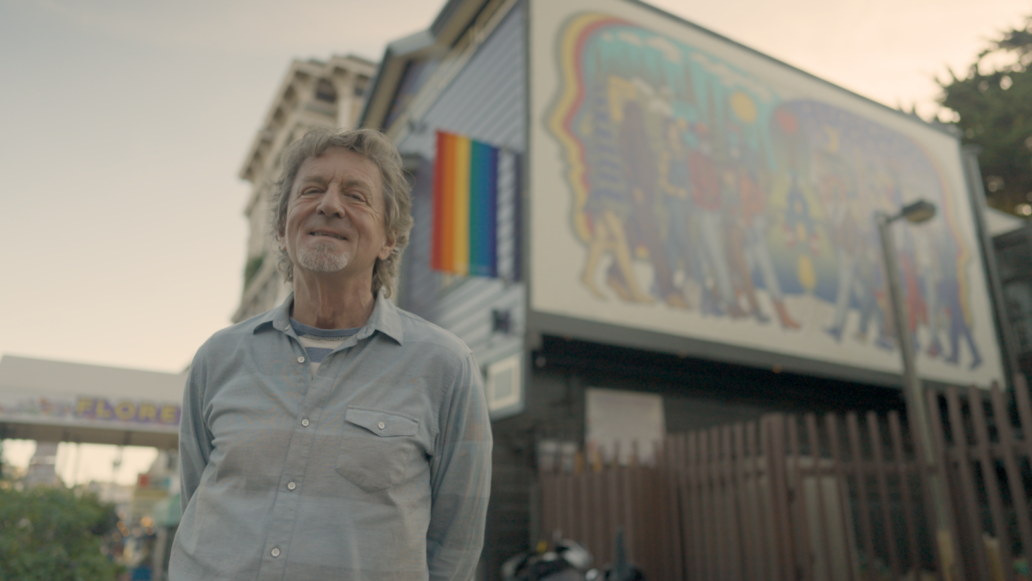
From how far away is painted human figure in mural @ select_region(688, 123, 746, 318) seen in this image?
464 inches

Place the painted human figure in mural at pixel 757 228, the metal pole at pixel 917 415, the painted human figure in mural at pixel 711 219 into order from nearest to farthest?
the metal pole at pixel 917 415, the painted human figure in mural at pixel 711 219, the painted human figure in mural at pixel 757 228

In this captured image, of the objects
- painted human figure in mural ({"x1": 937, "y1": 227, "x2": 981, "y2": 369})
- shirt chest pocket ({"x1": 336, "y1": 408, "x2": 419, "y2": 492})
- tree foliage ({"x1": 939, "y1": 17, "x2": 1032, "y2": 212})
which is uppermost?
tree foliage ({"x1": 939, "y1": 17, "x2": 1032, "y2": 212})

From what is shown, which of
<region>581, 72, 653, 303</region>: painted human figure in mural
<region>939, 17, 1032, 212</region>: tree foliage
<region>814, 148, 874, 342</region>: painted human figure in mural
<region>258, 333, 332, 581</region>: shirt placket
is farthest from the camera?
<region>939, 17, 1032, 212</region>: tree foliage

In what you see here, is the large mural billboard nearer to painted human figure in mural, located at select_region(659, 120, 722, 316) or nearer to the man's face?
painted human figure in mural, located at select_region(659, 120, 722, 316)

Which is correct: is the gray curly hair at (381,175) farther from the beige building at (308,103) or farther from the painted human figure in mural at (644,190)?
the beige building at (308,103)

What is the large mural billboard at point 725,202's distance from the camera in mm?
10578

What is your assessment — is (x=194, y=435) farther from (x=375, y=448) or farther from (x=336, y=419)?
(x=375, y=448)

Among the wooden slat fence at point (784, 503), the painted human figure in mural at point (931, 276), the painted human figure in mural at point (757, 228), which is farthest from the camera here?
the painted human figure in mural at point (931, 276)

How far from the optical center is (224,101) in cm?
768

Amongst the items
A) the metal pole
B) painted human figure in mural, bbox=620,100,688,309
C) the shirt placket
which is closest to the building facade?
painted human figure in mural, bbox=620,100,688,309

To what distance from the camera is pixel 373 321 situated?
2.15 meters

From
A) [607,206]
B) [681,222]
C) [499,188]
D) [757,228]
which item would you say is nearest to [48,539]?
[499,188]

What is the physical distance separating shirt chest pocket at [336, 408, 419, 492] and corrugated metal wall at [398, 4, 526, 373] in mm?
7589

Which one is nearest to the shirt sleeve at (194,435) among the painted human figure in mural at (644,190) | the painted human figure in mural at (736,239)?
the painted human figure in mural at (644,190)
